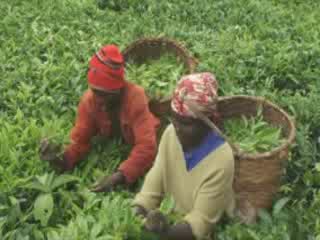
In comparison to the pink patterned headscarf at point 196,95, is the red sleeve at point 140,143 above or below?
below

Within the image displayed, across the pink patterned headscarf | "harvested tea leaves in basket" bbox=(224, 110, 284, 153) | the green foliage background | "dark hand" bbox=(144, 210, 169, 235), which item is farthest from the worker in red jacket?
"dark hand" bbox=(144, 210, 169, 235)

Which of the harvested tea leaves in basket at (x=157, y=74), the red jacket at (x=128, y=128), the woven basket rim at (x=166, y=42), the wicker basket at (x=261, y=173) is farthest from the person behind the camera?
the woven basket rim at (x=166, y=42)

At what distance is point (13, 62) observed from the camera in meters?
5.50

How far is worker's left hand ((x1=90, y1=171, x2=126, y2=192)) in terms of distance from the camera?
13.1 feet

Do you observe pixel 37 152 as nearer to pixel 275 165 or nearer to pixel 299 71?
pixel 275 165

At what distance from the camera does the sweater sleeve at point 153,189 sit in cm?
364

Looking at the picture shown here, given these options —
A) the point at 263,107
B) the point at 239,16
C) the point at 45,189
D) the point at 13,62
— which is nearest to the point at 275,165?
the point at 263,107

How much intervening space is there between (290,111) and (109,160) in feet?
4.98

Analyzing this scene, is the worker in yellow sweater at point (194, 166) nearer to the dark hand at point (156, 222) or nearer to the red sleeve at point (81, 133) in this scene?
the dark hand at point (156, 222)

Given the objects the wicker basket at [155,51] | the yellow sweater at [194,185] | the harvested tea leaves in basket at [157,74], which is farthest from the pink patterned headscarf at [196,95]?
the wicker basket at [155,51]

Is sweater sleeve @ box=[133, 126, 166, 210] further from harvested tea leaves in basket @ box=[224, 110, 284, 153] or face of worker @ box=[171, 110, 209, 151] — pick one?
harvested tea leaves in basket @ box=[224, 110, 284, 153]

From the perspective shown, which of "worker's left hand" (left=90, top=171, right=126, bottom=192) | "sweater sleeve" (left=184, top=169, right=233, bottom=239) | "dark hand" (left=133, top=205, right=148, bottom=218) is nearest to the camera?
"sweater sleeve" (left=184, top=169, right=233, bottom=239)

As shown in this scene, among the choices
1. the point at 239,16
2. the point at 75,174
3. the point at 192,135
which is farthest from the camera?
the point at 239,16

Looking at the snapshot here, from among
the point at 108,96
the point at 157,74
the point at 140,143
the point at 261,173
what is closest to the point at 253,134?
the point at 261,173
